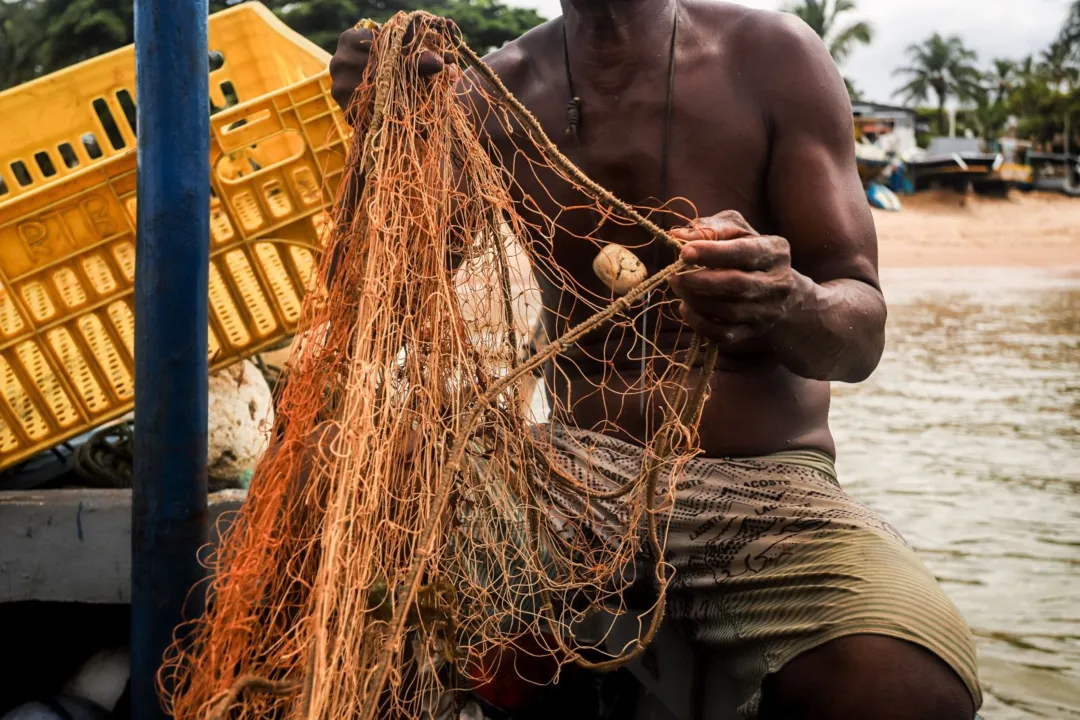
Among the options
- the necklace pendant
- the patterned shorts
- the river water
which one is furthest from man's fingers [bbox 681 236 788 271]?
the river water

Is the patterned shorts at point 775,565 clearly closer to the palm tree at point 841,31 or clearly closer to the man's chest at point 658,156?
the man's chest at point 658,156

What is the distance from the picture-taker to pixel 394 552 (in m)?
1.83

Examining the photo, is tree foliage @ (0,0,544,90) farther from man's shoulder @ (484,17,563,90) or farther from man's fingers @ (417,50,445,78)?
man's fingers @ (417,50,445,78)

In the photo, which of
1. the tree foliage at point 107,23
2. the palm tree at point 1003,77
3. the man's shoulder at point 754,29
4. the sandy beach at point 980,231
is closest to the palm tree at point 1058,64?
the palm tree at point 1003,77

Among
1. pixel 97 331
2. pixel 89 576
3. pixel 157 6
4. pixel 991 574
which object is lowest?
pixel 991 574

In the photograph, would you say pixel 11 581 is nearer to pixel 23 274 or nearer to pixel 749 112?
pixel 23 274

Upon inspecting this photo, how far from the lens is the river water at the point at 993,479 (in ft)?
14.4

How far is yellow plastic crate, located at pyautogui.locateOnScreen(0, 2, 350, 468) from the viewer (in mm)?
3191

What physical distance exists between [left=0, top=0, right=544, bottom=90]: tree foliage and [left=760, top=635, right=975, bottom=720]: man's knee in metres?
18.4

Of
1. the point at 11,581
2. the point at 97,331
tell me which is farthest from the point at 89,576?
the point at 97,331

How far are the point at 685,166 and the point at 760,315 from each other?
2.91ft

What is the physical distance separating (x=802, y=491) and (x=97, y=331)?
260cm

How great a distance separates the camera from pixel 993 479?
283 inches

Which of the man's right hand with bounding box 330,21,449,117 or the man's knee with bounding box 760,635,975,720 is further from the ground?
the man's right hand with bounding box 330,21,449,117
